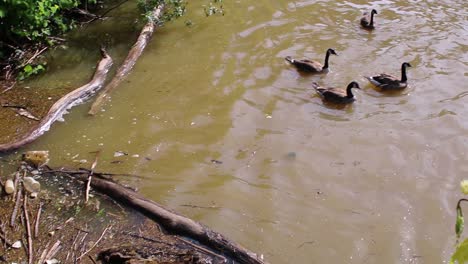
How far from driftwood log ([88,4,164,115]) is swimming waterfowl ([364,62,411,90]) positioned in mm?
4481

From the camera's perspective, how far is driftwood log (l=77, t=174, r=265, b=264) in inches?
218

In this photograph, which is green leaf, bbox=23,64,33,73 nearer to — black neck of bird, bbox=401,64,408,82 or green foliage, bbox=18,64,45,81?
green foliage, bbox=18,64,45,81

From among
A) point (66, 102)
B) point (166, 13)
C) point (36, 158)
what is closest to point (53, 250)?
point (36, 158)

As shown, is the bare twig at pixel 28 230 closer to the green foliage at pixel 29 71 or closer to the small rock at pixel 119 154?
the small rock at pixel 119 154

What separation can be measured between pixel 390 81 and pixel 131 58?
15.8 ft

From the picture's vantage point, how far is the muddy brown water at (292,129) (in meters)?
6.07

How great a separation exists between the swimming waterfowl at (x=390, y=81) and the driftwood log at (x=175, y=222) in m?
4.47

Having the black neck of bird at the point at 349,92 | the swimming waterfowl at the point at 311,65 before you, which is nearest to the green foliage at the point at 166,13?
the swimming waterfowl at the point at 311,65

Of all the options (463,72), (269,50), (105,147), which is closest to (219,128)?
(105,147)

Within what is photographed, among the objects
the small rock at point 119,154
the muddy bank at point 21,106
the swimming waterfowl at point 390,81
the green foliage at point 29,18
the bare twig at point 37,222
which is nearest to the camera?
the bare twig at point 37,222

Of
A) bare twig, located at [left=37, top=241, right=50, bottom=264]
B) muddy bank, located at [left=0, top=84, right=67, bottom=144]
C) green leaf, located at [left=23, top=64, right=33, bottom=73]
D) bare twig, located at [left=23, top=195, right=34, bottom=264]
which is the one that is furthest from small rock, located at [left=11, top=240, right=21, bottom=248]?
green leaf, located at [left=23, top=64, right=33, bottom=73]

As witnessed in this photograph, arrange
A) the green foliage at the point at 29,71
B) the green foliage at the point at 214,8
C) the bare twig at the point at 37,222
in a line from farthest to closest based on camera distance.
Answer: the green foliage at the point at 214,8 → the green foliage at the point at 29,71 → the bare twig at the point at 37,222

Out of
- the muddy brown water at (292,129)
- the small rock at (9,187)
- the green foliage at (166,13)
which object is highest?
the green foliage at (166,13)

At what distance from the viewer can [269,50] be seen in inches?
401
